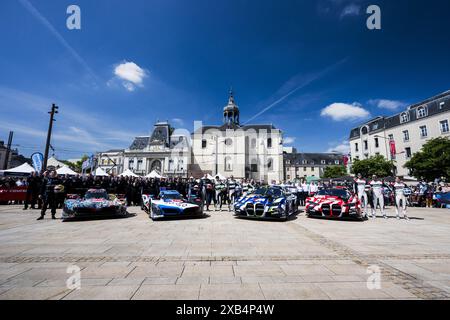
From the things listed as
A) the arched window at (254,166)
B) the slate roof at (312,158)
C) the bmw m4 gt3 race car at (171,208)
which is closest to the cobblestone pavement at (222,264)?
the bmw m4 gt3 race car at (171,208)

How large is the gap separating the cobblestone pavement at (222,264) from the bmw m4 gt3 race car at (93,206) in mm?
2195

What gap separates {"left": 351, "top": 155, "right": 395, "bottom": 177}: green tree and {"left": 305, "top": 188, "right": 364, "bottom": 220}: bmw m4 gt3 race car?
29.3 m

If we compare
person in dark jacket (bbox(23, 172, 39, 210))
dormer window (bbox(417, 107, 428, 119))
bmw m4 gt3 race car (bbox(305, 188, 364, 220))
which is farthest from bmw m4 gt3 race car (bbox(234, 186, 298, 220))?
dormer window (bbox(417, 107, 428, 119))

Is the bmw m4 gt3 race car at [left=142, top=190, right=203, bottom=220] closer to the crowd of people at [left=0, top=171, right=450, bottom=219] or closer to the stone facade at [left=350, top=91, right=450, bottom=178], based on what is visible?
the crowd of people at [left=0, top=171, right=450, bottom=219]

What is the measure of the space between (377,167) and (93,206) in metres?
38.1

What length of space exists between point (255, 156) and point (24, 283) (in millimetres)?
52697

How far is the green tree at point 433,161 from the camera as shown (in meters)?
24.9

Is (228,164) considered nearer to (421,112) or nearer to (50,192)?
(421,112)

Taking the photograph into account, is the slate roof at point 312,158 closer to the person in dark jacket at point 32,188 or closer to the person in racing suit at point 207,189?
the person in racing suit at point 207,189

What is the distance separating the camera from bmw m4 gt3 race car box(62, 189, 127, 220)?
8383mm

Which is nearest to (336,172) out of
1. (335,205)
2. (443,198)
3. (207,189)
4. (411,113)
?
(411,113)
